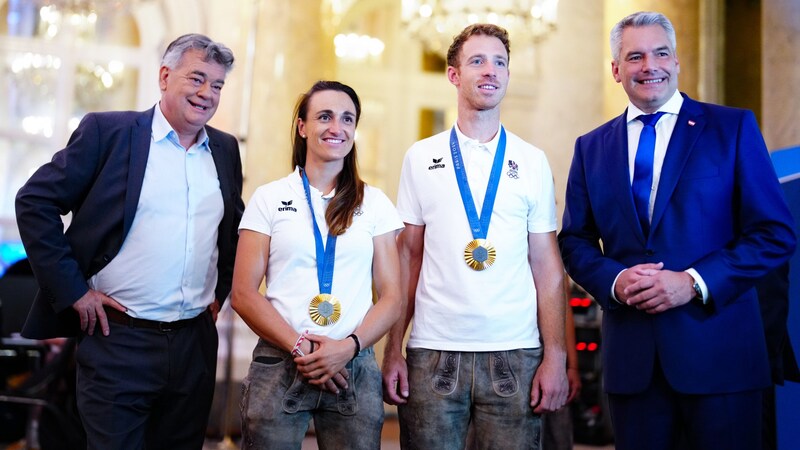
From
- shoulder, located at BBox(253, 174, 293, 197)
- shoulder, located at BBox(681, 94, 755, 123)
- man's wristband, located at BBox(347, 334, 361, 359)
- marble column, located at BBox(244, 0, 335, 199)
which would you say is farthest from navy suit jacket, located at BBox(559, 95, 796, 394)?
marble column, located at BBox(244, 0, 335, 199)

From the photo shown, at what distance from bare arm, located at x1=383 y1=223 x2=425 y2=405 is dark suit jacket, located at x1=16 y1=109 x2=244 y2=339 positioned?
0.92 metres

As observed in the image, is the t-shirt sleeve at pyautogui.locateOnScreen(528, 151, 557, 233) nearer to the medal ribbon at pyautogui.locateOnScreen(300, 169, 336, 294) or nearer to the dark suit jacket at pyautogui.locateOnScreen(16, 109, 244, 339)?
the medal ribbon at pyautogui.locateOnScreen(300, 169, 336, 294)

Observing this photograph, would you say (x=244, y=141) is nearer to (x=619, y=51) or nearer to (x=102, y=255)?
(x=102, y=255)

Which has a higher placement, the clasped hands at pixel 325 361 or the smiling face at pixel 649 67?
the smiling face at pixel 649 67

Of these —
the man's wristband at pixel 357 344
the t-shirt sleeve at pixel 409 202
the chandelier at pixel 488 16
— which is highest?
the chandelier at pixel 488 16

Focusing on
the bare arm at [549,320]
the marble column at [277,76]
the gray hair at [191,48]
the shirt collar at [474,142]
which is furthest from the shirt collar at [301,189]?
the marble column at [277,76]

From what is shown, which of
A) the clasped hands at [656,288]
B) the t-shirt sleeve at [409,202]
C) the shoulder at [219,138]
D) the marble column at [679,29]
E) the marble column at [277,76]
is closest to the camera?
the clasped hands at [656,288]

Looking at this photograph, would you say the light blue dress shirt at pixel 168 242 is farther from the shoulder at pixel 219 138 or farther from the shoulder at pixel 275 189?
the shoulder at pixel 275 189

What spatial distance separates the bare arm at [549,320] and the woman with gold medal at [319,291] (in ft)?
1.53

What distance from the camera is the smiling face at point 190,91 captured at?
2.80 metres

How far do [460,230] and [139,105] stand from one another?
23.8ft

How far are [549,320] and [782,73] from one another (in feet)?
13.0

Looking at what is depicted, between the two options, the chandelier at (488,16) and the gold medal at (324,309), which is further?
the chandelier at (488,16)

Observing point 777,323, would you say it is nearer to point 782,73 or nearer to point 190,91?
point 190,91
